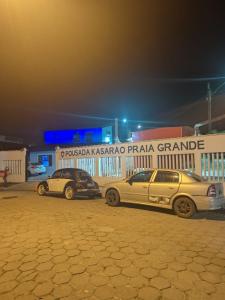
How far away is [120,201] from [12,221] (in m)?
3.89

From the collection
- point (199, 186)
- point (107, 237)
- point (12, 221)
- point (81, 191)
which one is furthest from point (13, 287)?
point (81, 191)

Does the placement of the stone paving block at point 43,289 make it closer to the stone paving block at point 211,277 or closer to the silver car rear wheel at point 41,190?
the stone paving block at point 211,277

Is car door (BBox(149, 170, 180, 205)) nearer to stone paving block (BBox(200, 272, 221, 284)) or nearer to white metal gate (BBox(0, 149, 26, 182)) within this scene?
stone paving block (BBox(200, 272, 221, 284))

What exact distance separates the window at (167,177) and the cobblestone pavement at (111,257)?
1254 mm

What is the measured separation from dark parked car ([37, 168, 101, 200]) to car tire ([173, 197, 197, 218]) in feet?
15.0

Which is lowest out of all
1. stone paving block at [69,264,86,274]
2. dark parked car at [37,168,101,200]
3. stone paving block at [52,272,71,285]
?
stone paving block at [52,272,71,285]

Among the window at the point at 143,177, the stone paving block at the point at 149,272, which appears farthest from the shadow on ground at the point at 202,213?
the stone paving block at the point at 149,272

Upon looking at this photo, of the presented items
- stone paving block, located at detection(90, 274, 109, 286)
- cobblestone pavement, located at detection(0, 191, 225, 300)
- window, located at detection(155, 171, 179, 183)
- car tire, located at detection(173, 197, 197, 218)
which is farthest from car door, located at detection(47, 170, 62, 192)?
stone paving block, located at detection(90, 274, 109, 286)

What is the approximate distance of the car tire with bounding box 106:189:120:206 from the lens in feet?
31.6

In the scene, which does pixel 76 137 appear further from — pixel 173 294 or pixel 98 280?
pixel 173 294

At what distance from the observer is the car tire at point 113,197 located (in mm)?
9617

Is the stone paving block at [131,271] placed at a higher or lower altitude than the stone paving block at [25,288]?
higher

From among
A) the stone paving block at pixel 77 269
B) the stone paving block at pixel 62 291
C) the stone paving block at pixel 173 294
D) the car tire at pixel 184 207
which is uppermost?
the car tire at pixel 184 207

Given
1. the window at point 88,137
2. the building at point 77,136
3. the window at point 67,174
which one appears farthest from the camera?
the window at point 88,137
